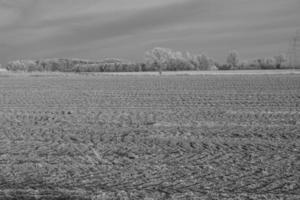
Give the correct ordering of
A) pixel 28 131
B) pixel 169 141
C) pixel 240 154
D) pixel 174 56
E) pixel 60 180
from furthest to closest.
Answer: pixel 174 56
pixel 28 131
pixel 169 141
pixel 240 154
pixel 60 180

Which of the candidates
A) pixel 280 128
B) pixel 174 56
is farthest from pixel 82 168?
pixel 174 56

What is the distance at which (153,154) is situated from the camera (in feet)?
26.5

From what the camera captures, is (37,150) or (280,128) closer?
(37,150)

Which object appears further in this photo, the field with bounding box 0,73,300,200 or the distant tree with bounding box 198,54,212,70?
the distant tree with bounding box 198,54,212,70

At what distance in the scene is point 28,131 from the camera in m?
11.0

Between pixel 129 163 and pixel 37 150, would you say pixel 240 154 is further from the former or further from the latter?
pixel 37 150

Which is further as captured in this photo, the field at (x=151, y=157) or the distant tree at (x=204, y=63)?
the distant tree at (x=204, y=63)

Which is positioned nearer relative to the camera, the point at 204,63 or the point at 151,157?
the point at 151,157

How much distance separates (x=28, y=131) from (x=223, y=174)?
6.82 m

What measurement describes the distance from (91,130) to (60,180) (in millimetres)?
4911

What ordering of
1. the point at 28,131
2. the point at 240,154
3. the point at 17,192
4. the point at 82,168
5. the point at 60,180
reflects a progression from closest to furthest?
the point at 17,192
the point at 60,180
the point at 82,168
the point at 240,154
the point at 28,131

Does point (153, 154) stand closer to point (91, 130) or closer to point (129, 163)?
point (129, 163)

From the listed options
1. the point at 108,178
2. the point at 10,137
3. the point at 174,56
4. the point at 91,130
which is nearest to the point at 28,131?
the point at 10,137

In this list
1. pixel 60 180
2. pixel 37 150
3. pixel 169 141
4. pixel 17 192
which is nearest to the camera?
pixel 17 192
